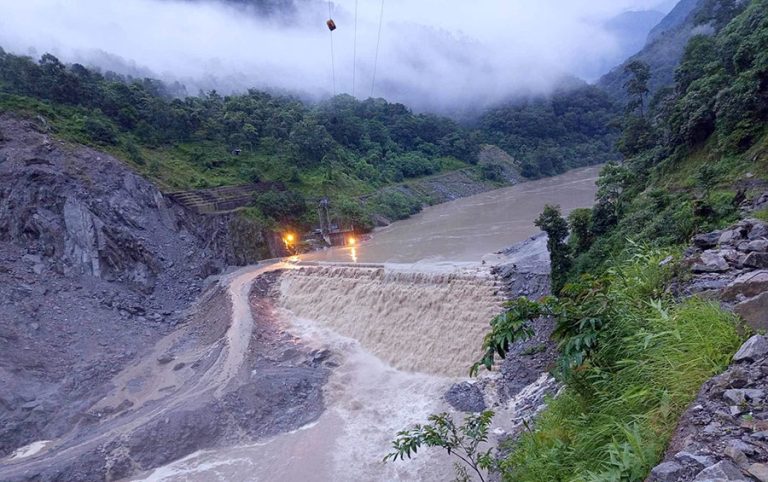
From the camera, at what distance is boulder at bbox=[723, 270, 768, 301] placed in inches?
159

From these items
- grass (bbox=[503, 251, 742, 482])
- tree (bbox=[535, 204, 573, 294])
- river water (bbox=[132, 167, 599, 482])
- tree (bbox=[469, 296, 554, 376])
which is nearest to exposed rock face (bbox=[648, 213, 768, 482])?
grass (bbox=[503, 251, 742, 482])

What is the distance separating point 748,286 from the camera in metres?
4.11

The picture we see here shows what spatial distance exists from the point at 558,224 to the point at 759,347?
36.9 ft

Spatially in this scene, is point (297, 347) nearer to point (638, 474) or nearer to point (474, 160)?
point (638, 474)

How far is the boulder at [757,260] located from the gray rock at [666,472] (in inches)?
132

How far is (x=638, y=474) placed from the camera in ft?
Answer: 9.14

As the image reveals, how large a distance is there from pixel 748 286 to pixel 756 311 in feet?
2.16

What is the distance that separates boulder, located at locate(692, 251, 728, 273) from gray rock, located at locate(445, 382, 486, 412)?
683 cm

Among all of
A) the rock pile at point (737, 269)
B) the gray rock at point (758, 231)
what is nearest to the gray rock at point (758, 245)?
the rock pile at point (737, 269)

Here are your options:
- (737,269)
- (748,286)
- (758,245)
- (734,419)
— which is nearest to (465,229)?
(758,245)

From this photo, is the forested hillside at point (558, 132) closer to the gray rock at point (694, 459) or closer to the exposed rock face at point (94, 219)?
the exposed rock face at point (94, 219)

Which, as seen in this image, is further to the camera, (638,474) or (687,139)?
(687,139)

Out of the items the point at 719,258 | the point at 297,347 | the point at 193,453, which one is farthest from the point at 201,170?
the point at 719,258

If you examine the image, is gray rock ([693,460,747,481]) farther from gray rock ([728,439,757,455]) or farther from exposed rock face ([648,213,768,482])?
gray rock ([728,439,757,455])
